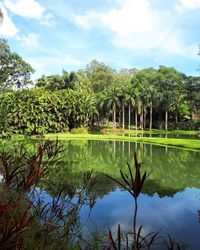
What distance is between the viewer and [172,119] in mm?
65812

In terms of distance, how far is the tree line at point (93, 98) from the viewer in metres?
37.6

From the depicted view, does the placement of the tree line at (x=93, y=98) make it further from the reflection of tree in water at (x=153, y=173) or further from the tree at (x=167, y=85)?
the reflection of tree in water at (x=153, y=173)

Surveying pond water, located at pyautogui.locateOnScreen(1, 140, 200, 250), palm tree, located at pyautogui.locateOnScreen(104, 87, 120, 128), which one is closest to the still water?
pond water, located at pyautogui.locateOnScreen(1, 140, 200, 250)

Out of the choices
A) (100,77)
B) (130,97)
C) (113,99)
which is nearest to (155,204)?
(113,99)

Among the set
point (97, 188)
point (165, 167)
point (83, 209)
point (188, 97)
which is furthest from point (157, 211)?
point (188, 97)

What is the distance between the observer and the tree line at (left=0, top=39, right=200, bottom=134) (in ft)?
123

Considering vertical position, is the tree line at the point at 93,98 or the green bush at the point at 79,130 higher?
the tree line at the point at 93,98

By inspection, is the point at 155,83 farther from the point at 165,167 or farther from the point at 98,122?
the point at 165,167

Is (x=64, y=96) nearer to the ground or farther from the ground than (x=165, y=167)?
farther from the ground

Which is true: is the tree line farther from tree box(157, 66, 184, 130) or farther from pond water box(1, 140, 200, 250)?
pond water box(1, 140, 200, 250)

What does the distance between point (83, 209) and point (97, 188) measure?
2.68 metres

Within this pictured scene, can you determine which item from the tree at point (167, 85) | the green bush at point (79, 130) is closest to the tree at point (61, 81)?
the green bush at point (79, 130)

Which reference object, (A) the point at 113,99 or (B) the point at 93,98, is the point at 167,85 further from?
(B) the point at 93,98

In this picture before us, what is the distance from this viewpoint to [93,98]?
5050 cm
